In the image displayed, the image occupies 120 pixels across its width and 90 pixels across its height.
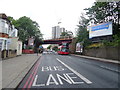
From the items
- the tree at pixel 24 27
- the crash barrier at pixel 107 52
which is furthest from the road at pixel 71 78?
the tree at pixel 24 27

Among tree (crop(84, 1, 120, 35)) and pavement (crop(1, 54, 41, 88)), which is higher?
tree (crop(84, 1, 120, 35))

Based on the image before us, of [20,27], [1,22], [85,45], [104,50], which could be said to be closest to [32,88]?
[1,22]

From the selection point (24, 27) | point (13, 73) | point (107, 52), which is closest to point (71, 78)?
point (13, 73)

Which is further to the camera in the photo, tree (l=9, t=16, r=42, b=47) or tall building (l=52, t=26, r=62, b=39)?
tall building (l=52, t=26, r=62, b=39)

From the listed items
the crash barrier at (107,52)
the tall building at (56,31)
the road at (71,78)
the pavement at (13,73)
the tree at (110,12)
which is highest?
the tall building at (56,31)

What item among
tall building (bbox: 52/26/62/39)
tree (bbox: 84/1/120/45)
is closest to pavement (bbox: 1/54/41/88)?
tree (bbox: 84/1/120/45)

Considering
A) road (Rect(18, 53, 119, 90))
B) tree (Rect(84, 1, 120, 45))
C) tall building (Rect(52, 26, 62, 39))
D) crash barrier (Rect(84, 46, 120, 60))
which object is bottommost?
road (Rect(18, 53, 119, 90))

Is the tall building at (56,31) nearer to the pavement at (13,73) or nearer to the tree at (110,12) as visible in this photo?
the tree at (110,12)

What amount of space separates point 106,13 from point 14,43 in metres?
21.9

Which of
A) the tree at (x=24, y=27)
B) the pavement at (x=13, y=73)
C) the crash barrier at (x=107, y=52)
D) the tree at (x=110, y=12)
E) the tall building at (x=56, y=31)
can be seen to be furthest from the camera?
the tall building at (x=56, y=31)

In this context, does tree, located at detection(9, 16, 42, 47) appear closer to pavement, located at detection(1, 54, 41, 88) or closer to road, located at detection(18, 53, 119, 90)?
pavement, located at detection(1, 54, 41, 88)

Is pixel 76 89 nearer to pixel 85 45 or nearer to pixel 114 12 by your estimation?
pixel 114 12

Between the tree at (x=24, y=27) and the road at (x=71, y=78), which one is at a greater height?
the tree at (x=24, y=27)

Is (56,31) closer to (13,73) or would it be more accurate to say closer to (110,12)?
(110,12)
